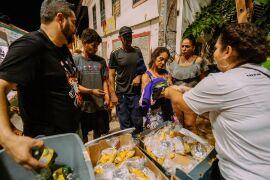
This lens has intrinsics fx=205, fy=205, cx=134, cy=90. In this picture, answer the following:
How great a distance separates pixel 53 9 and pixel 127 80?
7.27ft

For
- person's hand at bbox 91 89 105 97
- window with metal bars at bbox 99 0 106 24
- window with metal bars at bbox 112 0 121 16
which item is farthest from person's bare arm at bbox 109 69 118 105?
window with metal bars at bbox 99 0 106 24

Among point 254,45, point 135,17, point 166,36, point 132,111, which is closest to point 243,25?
point 254,45

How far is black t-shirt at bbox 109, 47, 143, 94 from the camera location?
362cm

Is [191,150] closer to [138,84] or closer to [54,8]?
[54,8]

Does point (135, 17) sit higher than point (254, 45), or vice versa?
point (135, 17)

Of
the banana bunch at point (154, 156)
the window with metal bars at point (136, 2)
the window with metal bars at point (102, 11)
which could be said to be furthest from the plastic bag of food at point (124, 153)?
the window with metal bars at point (102, 11)

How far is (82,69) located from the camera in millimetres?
3150

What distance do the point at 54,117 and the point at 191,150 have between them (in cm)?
112

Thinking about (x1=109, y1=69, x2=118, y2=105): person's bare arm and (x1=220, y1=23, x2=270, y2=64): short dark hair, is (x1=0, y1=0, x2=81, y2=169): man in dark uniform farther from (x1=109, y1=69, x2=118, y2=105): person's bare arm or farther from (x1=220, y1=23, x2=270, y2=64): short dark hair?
(x1=109, y1=69, x2=118, y2=105): person's bare arm

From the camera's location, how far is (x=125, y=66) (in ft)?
11.9

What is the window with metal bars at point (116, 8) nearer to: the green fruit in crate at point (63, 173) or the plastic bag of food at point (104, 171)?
the plastic bag of food at point (104, 171)

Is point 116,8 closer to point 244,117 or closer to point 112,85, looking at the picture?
point 112,85

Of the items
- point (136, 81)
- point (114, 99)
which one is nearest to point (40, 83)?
point (136, 81)

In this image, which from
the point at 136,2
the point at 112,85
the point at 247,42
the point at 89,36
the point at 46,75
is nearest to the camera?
the point at 247,42
